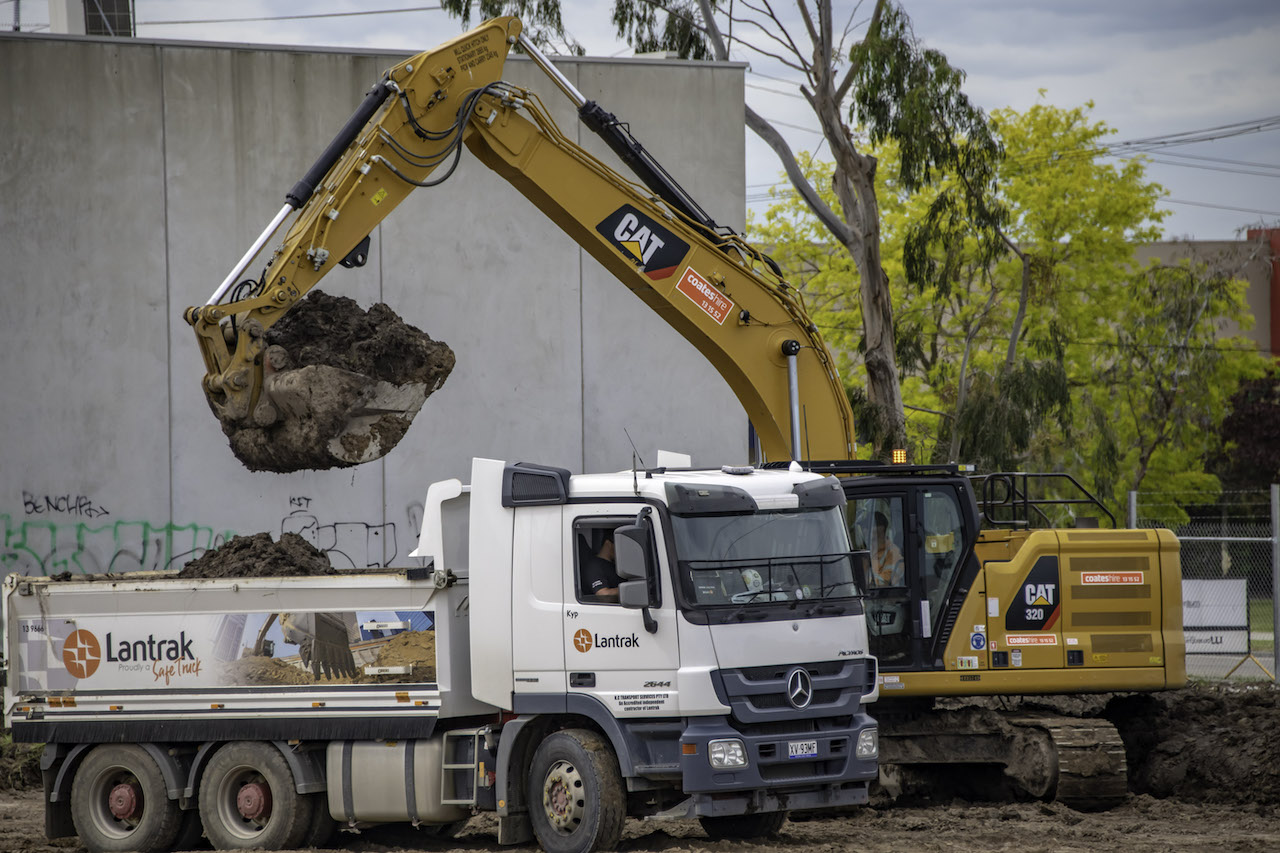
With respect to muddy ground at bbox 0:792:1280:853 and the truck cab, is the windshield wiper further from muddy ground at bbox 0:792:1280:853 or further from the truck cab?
muddy ground at bbox 0:792:1280:853

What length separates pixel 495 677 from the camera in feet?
33.1

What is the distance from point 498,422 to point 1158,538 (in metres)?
10.4

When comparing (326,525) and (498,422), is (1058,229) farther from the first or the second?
(326,525)

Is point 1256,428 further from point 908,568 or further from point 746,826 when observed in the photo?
point 746,826

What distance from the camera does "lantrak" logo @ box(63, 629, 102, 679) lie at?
11.2 meters

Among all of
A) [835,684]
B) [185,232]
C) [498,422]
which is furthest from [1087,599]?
[185,232]

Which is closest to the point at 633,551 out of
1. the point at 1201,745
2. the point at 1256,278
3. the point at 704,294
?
the point at 704,294

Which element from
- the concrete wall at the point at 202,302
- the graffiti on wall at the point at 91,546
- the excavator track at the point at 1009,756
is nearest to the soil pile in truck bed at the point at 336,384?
the excavator track at the point at 1009,756

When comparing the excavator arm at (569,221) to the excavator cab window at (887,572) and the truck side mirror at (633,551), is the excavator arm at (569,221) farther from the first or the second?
the truck side mirror at (633,551)

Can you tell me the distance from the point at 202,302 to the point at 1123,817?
13.6 metres

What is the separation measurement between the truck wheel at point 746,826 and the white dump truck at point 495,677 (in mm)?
17

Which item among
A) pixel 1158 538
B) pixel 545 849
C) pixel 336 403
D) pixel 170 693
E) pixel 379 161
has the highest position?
pixel 379 161

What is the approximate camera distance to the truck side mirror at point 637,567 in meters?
9.34

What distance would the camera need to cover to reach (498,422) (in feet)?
67.4
